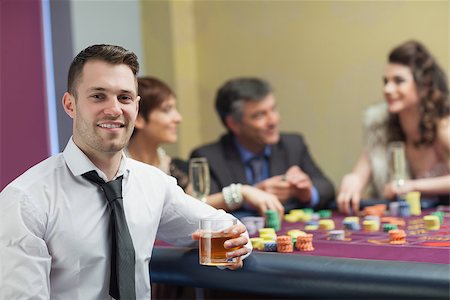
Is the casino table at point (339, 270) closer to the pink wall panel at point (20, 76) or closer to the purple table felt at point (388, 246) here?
the purple table felt at point (388, 246)

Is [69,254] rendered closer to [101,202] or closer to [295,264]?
[101,202]

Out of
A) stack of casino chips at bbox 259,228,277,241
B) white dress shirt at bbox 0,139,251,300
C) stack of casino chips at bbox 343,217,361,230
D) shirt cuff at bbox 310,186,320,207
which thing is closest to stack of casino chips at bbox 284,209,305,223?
stack of casino chips at bbox 343,217,361,230

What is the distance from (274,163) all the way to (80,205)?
228cm

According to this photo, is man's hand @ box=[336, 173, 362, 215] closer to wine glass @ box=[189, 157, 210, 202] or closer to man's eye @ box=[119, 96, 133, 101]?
wine glass @ box=[189, 157, 210, 202]

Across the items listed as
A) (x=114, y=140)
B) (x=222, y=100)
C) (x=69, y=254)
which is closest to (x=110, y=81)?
(x=114, y=140)

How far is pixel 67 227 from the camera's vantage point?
6.48 ft

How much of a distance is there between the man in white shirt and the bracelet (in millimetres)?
1178

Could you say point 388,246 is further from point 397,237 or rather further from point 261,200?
point 261,200

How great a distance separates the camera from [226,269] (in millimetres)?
2320

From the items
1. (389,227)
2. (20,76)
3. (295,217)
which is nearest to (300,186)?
(295,217)

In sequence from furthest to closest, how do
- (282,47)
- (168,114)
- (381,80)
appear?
(282,47) < (381,80) < (168,114)

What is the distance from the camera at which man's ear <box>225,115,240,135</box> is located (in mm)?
4355

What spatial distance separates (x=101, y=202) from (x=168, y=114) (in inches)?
66.9

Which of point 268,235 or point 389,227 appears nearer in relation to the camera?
point 268,235
